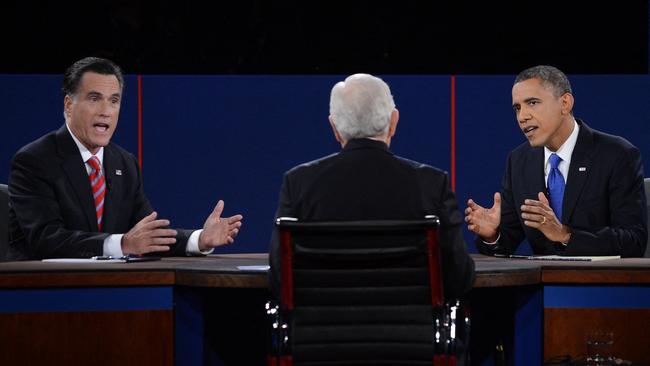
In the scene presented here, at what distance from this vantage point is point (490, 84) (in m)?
4.97

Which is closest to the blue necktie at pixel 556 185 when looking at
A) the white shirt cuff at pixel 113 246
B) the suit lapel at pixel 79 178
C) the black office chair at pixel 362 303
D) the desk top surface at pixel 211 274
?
the desk top surface at pixel 211 274

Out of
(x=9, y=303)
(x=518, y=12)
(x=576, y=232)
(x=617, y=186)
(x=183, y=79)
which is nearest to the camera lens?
(x=9, y=303)

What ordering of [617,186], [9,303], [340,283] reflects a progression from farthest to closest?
[617,186] → [9,303] → [340,283]

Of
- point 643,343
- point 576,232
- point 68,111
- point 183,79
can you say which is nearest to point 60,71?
point 183,79

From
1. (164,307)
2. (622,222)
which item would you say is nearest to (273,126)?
(622,222)

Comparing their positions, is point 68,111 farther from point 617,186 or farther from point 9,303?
point 617,186

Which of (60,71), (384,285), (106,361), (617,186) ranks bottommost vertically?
(106,361)

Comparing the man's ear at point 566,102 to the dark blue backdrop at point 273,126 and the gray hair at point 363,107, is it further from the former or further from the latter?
the gray hair at point 363,107

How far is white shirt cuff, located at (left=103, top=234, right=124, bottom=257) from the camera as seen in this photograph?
3.55m

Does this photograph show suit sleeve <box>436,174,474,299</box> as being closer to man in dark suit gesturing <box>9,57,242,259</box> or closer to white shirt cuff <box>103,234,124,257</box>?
man in dark suit gesturing <box>9,57,242,259</box>

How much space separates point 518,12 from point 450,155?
928 millimetres

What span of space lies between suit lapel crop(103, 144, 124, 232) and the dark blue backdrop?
0.85m

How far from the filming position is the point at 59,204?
3812 mm

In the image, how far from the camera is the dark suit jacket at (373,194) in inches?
106
